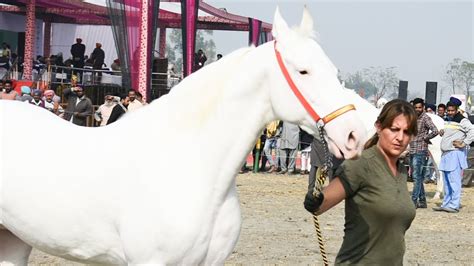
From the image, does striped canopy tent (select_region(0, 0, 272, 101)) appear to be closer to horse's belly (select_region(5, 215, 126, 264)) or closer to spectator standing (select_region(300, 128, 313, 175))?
spectator standing (select_region(300, 128, 313, 175))

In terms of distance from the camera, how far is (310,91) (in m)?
3.75

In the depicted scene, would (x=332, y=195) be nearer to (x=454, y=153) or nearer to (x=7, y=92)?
(x=454, y=153)

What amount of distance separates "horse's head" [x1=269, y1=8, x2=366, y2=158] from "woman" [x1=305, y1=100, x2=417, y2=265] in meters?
0.37

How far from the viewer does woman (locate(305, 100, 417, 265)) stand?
401 cm

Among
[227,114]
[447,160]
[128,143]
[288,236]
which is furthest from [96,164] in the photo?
[447,160]

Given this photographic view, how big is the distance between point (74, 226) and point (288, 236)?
5.86 meters

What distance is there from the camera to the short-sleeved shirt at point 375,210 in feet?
13.1

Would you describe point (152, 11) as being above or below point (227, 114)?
above

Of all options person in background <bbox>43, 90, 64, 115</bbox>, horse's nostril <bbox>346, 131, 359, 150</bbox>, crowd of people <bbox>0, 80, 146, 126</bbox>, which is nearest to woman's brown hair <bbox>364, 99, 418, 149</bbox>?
horse's nostril <bbox>346, 131, 359, 150</bbox>

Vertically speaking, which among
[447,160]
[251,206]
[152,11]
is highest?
[152,11]

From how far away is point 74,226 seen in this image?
4.11 meters

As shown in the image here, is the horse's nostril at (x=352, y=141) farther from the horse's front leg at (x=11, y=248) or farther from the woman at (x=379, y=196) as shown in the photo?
the horse's front leg at (x=11, y=248)

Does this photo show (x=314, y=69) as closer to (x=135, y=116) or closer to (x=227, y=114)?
(x=227, y=114)

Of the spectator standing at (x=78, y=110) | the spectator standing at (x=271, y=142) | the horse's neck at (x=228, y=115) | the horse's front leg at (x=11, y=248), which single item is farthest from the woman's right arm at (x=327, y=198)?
the spectator standing at (x=271, y=142)
